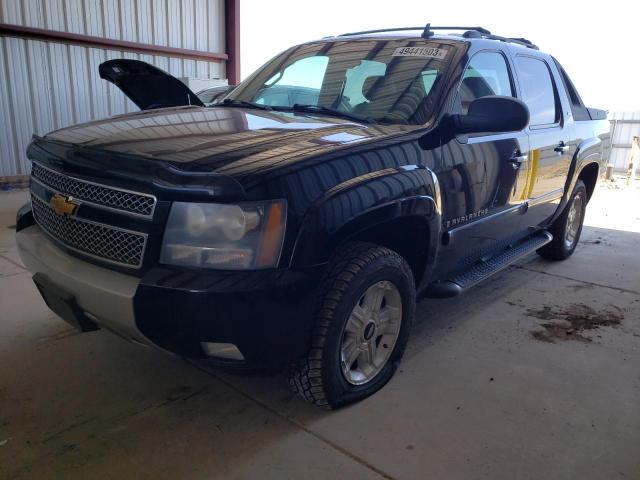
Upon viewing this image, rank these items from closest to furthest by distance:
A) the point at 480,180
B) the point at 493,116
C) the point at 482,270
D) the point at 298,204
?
the point at 298,204 < the point at 493,116 < the point at 480,180 < the point at 482,270

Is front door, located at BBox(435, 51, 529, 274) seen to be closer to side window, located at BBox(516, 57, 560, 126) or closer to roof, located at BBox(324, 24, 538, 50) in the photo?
roof, located at BBox(324, 24, 538, 50)

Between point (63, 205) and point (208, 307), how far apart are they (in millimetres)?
869

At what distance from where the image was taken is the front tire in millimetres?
2309

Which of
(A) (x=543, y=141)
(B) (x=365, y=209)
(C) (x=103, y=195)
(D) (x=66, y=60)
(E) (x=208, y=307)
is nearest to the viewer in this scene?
(E) (x=208, y=307)

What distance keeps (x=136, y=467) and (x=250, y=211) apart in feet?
3.73

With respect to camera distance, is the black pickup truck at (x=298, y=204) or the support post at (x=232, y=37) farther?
the support post at (x=232, y=37)

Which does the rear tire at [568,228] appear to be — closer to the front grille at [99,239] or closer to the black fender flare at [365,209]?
the black fender flare at [365,209]

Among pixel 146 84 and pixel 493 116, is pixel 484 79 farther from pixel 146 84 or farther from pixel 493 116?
pixel 146 84

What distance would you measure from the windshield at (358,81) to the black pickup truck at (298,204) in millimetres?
12

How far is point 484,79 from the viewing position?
339 centimetres

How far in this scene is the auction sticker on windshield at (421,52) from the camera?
123 inches

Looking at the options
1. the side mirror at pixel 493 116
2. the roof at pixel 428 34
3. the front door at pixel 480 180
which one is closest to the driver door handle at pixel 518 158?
the front door at pixel 480 180

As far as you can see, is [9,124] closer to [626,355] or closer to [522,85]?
[522,85]

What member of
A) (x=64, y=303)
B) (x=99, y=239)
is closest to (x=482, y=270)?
(x=99, y=239)
